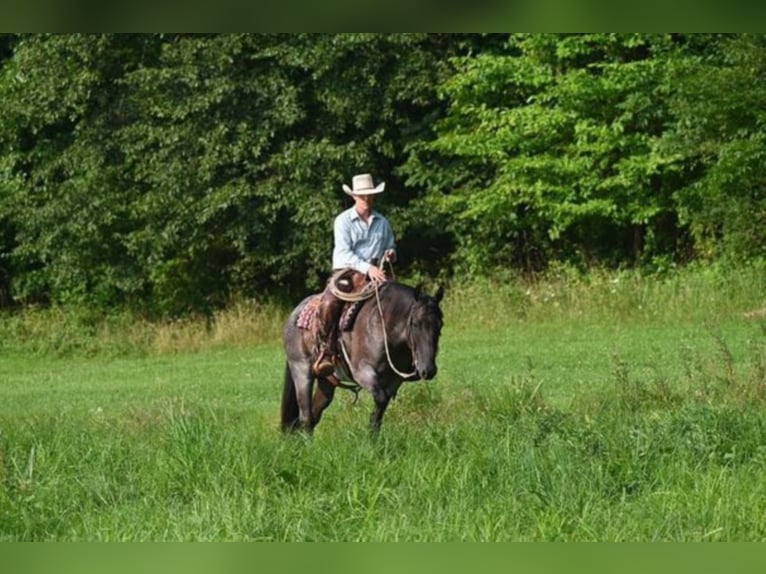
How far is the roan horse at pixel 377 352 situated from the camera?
10.8m

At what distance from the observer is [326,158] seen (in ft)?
88.9

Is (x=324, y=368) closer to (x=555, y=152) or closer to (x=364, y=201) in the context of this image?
(x=364, y=201)

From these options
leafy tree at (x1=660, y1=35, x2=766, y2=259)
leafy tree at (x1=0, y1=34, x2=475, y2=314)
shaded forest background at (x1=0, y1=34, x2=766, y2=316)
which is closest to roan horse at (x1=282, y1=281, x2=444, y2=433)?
leafy tree at (x1=660, y1=35, x2=766, y2=259)

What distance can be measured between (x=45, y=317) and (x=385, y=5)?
91.8 feet

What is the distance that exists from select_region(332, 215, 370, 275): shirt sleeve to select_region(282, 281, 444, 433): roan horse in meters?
0.25

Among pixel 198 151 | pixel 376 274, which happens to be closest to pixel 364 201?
pixel 376 274

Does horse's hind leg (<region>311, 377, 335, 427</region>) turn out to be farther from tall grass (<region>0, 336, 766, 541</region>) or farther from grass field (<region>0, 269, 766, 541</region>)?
tall grass (<region>0, 336, 766, 541</region>)

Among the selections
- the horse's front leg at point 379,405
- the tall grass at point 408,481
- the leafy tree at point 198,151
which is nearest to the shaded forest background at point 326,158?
the leafy tree at point 198,151

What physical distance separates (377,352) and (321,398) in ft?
2.96

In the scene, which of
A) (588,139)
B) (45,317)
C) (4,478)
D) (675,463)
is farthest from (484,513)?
(45,317)

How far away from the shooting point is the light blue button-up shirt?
36.7ft

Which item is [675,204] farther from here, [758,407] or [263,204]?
[758,407]

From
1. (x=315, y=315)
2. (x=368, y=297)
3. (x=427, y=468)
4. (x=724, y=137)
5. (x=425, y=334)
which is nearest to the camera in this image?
(x=427, y=468)

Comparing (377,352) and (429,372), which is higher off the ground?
(377,352)
